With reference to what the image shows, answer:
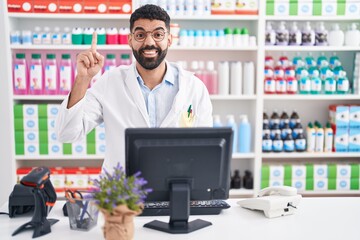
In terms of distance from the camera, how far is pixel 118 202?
1604mm

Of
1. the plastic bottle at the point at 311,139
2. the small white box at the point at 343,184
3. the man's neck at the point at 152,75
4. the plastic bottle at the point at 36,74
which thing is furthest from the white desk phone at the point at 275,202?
the plastic bottle at the point at 36,74

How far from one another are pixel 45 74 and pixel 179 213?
2282mm

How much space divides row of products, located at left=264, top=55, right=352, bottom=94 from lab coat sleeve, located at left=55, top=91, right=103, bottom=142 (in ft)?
6.11

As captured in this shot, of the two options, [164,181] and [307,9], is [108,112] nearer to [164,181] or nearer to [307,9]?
[164,181]

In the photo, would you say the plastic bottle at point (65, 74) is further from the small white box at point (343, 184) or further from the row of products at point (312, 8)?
the small white box at point (343, 184)

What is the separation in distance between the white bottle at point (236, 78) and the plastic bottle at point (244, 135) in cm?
22

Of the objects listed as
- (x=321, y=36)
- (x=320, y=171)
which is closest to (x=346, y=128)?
(x=320, y=171)

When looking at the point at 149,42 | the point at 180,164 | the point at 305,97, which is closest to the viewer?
the point at 180,164

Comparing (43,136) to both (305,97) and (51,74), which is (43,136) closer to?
(51,74)

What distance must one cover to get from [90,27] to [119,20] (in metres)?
0.24

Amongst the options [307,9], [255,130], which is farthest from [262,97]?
[307,9]

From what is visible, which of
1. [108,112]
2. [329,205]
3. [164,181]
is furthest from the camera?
[108,112]

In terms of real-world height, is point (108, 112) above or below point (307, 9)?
below

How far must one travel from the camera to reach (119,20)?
4.11m
